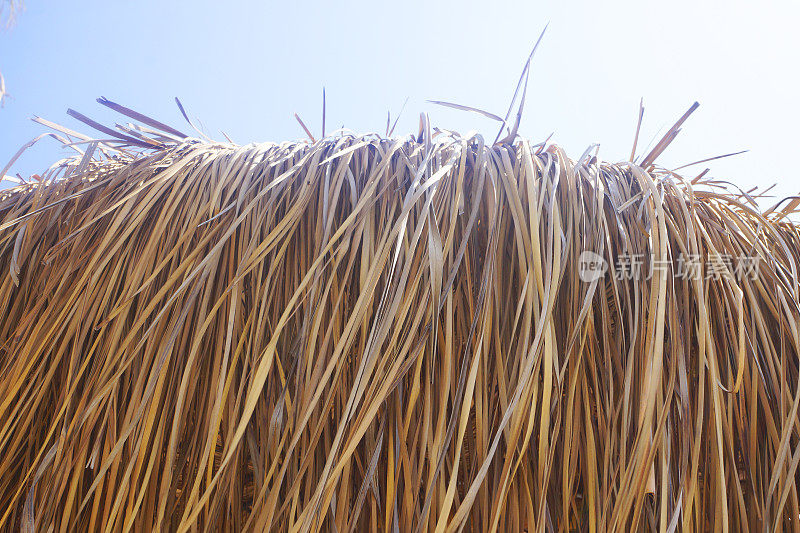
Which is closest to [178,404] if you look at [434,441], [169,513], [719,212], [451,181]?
[169,513]

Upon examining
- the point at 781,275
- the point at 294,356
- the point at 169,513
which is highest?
the point at 781,275

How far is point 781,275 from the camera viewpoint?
459mm

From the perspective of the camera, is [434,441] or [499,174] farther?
[499,174]

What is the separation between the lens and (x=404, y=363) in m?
0.35

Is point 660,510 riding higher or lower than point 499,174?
lower

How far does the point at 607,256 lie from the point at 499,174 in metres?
0.13

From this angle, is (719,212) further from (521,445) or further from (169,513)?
(169,513)

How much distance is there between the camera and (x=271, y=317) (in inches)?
16.2

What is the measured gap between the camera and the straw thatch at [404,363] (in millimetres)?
353

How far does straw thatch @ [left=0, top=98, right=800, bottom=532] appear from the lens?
353mm

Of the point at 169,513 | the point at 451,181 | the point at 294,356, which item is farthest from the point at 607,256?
the point at 169,513

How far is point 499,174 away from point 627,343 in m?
0.20

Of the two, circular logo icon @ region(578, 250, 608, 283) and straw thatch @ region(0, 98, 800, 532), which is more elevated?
circular logo icon @ region(578, 250, 608, 283)

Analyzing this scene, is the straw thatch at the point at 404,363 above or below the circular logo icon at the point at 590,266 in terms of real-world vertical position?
below
